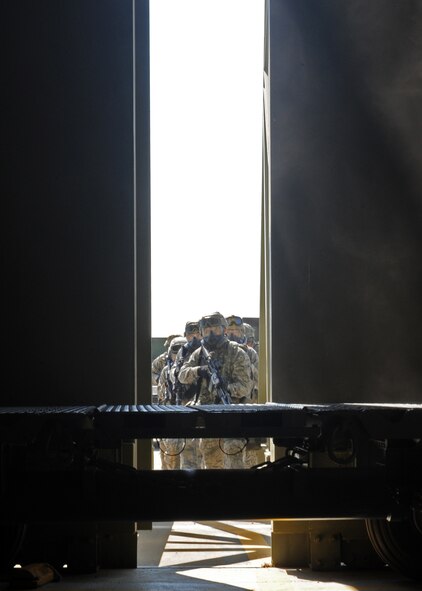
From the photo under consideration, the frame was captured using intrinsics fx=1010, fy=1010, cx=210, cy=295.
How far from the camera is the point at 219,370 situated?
1197cm

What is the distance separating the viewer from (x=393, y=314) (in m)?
6.79

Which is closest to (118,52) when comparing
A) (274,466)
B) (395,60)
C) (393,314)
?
(395,60)

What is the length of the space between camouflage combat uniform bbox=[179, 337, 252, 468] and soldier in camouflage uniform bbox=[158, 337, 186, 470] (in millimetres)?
442

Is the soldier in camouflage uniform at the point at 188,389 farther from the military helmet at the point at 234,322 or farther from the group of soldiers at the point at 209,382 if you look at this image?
the military helmet at the point at 234,322

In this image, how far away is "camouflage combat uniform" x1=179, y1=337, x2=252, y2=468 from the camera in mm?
11648

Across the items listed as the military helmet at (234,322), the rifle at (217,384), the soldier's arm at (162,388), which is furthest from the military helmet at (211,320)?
the soldier's arm at (162,388)

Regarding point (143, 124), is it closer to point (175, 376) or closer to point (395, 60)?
point (395, 60)

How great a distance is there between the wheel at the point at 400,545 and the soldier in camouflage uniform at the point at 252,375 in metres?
4.42

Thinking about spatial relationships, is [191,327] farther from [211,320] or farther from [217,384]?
[217,384]

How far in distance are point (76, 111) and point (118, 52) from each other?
501 mm

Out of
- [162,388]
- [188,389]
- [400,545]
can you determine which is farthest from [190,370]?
[400,545]

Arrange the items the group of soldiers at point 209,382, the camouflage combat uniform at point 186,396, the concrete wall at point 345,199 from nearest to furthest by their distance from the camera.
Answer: the concrete wall at point 345,199, the group of soldiers at point 209,382, the camouflage combat uniform at point 186,396

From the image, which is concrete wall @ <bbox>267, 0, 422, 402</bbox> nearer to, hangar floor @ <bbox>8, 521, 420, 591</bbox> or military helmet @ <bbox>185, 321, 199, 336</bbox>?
hangar floor @ <bbox>8, 521, 420, 591</bbox>

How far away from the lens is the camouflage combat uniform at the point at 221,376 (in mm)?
11648
